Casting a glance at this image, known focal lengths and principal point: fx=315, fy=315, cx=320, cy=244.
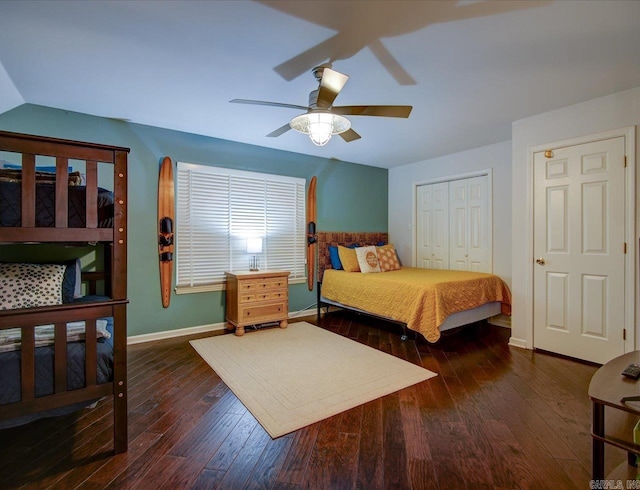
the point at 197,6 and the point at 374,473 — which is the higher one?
the point at 197,6

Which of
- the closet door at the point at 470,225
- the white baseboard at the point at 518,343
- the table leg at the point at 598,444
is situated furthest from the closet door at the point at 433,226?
the table leg at the point at 598,444

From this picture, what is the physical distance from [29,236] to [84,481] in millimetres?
1231

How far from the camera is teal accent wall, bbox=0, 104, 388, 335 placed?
3.17m

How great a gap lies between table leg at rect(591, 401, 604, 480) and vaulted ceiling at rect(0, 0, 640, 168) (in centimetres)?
204

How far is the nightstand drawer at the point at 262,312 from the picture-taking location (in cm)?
387

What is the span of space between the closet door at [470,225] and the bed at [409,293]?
513mm

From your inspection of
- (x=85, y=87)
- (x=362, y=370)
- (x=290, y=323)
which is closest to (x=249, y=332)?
(x=290, y=323)

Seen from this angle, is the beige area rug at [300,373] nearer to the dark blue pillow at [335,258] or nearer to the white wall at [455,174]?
the dark blue pillow at [335,258]

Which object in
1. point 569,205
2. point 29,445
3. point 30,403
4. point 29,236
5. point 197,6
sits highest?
point 197,6

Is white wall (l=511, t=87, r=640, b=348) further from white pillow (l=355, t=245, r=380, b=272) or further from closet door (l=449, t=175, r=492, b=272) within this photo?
white pillow (l=355, t=245, r=380, b=272)

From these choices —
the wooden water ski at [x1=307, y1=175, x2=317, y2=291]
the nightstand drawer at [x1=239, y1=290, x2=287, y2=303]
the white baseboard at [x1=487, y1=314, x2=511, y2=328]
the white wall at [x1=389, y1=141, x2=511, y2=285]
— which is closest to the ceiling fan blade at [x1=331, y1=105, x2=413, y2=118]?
the nightstand drawer at [x1=239, y1=290, x2=287, y2=303]

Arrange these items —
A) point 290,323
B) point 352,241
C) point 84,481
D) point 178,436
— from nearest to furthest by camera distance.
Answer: point 84,481 < point 178,436 < point 290,323 < point 352,241

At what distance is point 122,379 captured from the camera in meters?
1.81

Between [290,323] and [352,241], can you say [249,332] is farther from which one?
[352,241]
